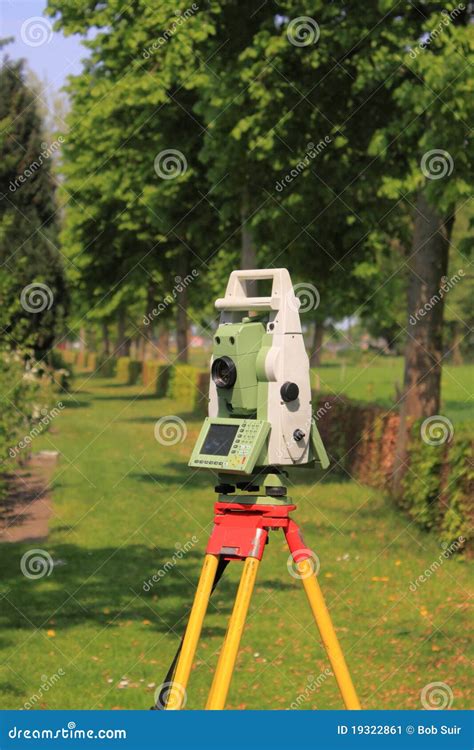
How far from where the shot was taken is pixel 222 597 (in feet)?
38.3

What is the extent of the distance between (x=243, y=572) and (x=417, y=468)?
9.37 metres

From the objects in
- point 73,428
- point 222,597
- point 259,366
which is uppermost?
point 259,366

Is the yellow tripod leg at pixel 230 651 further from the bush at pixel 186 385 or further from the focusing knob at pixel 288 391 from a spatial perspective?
the bush at pixel 186 385

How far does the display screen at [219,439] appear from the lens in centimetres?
559

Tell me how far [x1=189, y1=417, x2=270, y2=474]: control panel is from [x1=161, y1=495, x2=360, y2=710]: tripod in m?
0.35

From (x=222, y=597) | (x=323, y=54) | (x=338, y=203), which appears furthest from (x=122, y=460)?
(x=222, y=597)

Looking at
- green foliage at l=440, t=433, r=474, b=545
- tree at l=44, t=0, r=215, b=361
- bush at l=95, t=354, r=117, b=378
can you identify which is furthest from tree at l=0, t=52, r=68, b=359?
green foliage at l=440, t=433, r=474, b=545

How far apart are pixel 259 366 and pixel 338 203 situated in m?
12.9

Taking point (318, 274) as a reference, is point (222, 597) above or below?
below

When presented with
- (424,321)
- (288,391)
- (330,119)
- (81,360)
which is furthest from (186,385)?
(81,360)

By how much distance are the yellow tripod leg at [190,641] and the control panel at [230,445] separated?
0.50m

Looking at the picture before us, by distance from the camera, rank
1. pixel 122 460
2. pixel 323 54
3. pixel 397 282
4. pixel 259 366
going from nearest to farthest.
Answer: pixel 259 366 < pixel 323 54 < pixel 122 460 < pixel 397 282

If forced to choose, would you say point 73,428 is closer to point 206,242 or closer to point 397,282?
point 206,242

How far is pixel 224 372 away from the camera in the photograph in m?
5.71
